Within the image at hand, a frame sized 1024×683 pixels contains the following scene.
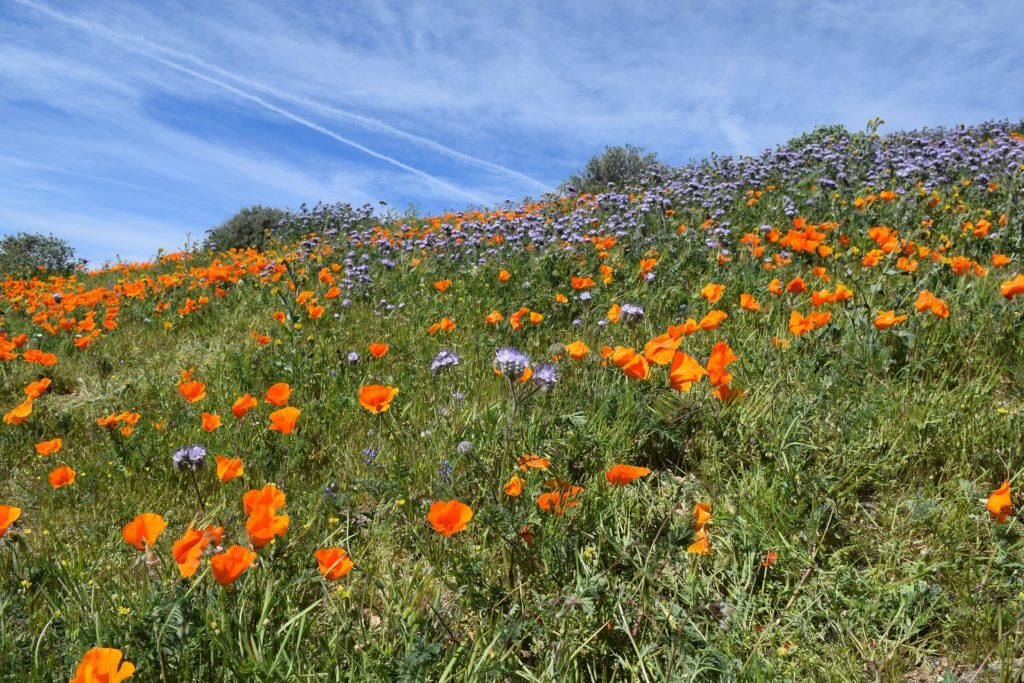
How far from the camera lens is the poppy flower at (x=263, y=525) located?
1557mm

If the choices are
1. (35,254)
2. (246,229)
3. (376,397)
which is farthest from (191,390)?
(35,254)

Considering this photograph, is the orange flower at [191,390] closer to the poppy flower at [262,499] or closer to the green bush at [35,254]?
the poppy flower at [262,499]

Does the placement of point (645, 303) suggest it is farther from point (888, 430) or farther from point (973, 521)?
point (973, 521)

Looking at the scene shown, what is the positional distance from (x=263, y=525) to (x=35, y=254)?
19702 millimetres

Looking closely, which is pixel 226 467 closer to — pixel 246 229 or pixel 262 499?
pixel 262 499

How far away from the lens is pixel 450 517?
5.64ft

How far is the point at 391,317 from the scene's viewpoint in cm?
529

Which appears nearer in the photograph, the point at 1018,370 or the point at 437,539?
the point at 437,539

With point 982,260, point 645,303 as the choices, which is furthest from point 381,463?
point 982,260

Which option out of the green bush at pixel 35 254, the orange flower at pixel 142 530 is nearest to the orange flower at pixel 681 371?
the orange flower at pixel 142 530

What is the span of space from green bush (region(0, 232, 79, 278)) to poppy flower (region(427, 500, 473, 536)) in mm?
18068

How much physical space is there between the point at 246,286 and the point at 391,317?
3.18m

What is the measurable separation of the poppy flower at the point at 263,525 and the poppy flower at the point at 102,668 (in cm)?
36

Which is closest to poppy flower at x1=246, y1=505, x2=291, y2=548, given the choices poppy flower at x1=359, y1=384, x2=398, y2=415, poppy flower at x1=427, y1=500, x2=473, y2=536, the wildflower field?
the wildflower field
